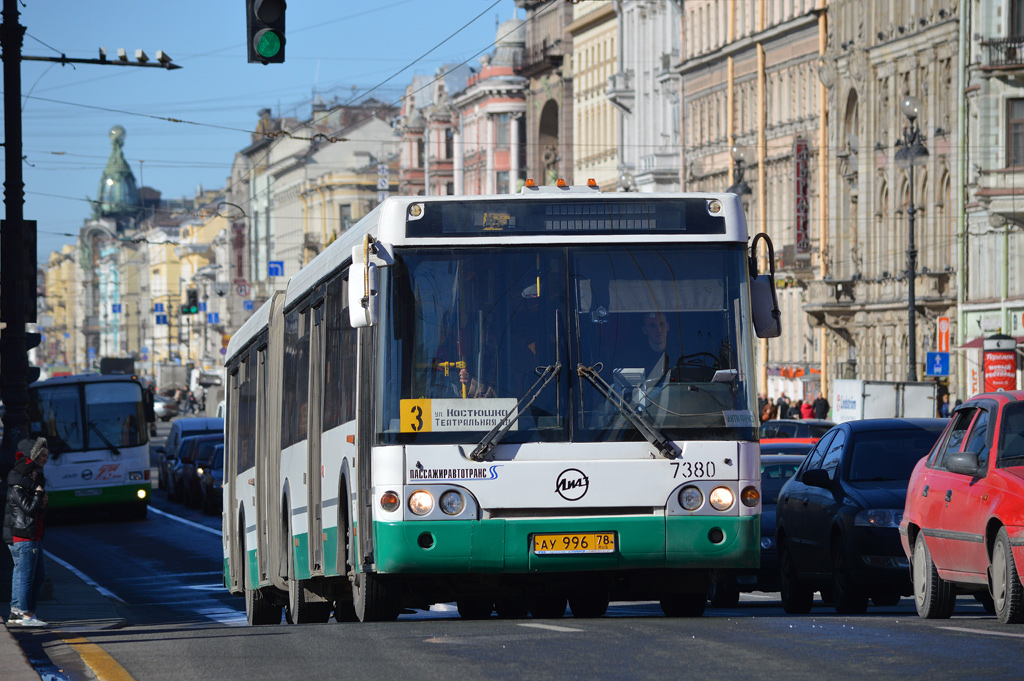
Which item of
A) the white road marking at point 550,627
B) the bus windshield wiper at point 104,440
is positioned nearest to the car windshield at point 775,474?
the white road marking at point 550,627

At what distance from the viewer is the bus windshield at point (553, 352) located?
1267 cm

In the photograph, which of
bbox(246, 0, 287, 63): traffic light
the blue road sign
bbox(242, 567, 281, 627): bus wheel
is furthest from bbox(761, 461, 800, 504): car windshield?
the blue road sign

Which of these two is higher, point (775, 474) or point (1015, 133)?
point (1015, 133)

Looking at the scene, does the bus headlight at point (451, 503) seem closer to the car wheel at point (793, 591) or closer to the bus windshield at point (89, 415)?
the car wheel at point (793, 591)

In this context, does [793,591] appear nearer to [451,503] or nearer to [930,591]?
[930,591]

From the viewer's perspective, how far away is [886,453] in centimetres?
1695

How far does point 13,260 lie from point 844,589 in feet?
32.3

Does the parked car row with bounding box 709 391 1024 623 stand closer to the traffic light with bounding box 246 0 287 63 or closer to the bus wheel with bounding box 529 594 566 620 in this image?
the bus wheel with bounding box 529 594 566 620

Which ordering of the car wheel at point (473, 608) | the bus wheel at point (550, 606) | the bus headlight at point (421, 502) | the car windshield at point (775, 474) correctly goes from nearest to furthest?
the bus headlight at point (421, 502) → the bus wheel at point (550, 606) → the car wheel at point (473, 608) → the car windshield at point (775, 474)

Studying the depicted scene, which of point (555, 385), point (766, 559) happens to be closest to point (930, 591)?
point (555, 385)

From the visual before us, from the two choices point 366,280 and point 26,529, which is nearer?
point 366,280

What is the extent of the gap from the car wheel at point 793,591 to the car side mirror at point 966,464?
4307 mm

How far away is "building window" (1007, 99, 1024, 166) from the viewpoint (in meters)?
56.2

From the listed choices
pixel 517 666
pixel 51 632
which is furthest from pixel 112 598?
pixel 517 666
